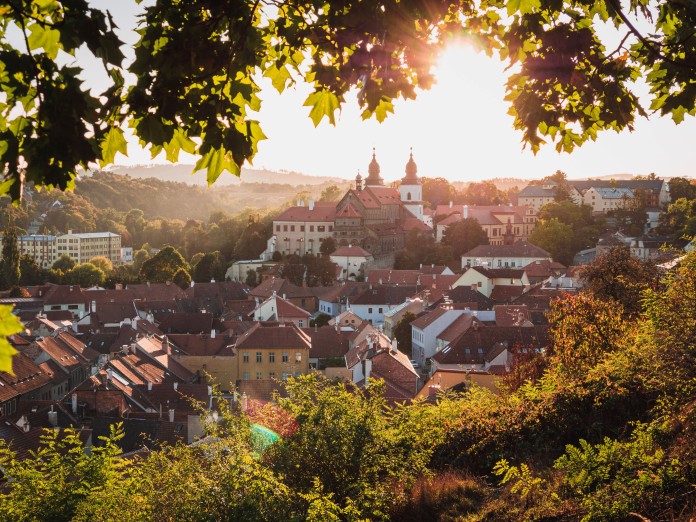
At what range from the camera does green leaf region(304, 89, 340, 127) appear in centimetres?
402

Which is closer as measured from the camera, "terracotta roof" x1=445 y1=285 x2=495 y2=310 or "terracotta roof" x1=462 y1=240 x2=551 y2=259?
"terracotta roof" x1=445 y1=285 x2=495 y2=310

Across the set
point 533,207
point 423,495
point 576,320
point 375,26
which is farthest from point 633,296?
point 533,207

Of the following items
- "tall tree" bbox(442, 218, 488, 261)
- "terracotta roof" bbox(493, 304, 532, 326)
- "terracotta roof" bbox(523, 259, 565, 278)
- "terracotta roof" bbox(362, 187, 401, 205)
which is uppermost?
"terracotta roof" bbox(362, 187, 401, 205)

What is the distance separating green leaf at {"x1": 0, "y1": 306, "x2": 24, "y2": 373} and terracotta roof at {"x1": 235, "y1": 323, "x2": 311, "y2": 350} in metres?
A: 31.6

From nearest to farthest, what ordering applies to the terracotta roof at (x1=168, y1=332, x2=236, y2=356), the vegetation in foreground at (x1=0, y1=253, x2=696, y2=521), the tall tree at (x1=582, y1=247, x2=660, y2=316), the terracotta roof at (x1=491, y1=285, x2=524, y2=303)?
the vegetation in foreground at (x1=0, y1=253, x2=696, y2=521) → the tall tree at (x1=582, y1=247, x2=660, y2=316) → the terracotta roof at (x1=168, y1=332, x2=236, y2=356) → the terracotta roof at (x1=491, y1=285, x2=524, y2=303)

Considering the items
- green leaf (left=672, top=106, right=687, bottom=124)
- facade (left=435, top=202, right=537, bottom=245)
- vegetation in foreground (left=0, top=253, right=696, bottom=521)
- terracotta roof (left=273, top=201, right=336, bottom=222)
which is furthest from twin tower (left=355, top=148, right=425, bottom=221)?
green leaf (left=672, top=106, right=687, bottom=124)

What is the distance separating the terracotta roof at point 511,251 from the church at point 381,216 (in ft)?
27.8

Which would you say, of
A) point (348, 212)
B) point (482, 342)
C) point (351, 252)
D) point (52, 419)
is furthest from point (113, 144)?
point (348, 212)

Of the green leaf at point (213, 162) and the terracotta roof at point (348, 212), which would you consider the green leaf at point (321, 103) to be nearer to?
the green leaf at point (213, 162)

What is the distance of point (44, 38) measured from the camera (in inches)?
123

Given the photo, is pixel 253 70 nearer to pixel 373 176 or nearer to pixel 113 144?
pixel 113 144

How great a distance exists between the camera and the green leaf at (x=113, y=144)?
351 centimetres

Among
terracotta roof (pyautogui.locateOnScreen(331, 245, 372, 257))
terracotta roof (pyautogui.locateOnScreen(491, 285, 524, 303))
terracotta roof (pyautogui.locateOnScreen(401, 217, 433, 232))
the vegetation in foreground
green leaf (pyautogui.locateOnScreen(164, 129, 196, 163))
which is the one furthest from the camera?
terracotta roof (pyautogui.locateOnScreen(401, 217, 433, 232))

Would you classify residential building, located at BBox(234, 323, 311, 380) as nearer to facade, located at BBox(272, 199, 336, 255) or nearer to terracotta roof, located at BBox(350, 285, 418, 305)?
terracotta roof, located at BBox(350, 285, 418, 305)
